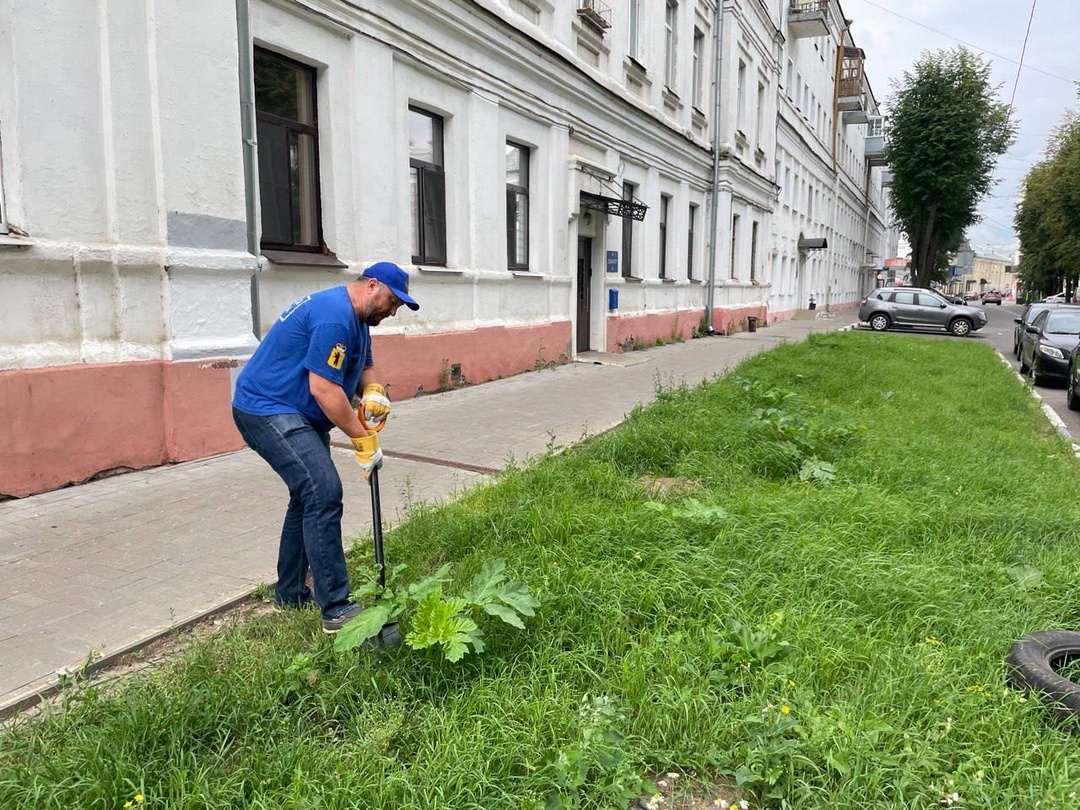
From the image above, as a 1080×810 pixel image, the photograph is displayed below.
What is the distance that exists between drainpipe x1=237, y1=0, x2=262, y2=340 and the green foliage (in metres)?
5.75

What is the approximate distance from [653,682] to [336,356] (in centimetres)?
180

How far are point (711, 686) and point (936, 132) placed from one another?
43.8m

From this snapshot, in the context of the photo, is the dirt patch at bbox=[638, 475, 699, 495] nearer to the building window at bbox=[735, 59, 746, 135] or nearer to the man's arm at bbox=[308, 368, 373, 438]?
the man's arm at bbox=[308, 368, 373, 438]

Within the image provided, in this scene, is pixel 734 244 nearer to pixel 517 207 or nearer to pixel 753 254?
pixel 753 254

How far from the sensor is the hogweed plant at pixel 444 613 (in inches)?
109

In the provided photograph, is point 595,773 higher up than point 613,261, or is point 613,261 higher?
point 613,261

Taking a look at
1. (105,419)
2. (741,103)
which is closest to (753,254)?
(741,103)

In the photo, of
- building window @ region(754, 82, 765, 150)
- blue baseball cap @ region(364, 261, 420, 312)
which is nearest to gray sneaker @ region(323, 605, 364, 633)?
blue baseball cap @ region(364, 261, 420, 312)

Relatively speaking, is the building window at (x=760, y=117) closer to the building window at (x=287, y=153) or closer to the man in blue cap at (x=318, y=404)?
the building window at (x=287, y=153)

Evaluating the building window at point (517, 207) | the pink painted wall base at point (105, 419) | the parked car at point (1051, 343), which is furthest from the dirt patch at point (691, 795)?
the parked car at point (1051, 343)

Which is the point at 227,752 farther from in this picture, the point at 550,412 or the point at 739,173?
the point at 739,173

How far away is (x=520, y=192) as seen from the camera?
12750mm

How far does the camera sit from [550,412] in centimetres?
905

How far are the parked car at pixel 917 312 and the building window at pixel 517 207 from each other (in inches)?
755
